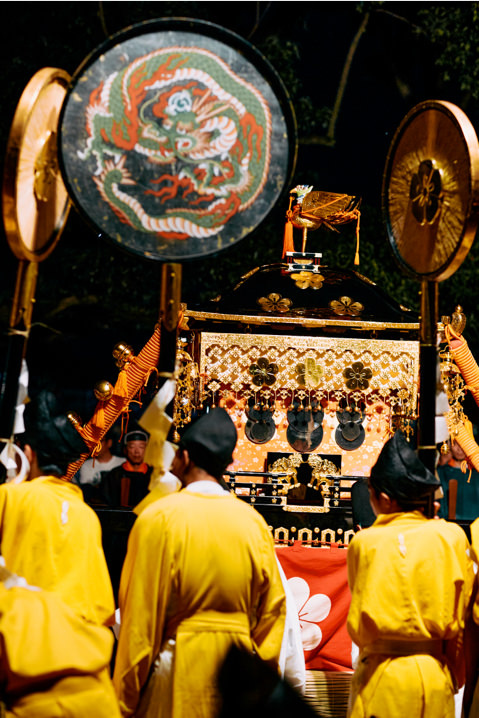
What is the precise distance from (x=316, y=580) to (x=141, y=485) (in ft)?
10.9

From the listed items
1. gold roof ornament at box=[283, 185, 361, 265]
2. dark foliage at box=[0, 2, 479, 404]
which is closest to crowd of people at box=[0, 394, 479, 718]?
gold roof ornament at box=[283, 185, 361, 265]

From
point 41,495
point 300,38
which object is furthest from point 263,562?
point 300,38

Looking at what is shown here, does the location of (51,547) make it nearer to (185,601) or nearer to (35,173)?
(185,601)

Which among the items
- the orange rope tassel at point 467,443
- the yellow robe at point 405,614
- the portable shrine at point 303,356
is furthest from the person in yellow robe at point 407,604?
the orange rope tassel at point 467,443

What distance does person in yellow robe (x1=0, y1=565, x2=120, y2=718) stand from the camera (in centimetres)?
302

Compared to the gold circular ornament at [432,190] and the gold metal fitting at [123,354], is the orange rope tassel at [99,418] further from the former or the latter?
the gold circular ornament at [432,190]

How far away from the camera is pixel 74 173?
11.9 feet

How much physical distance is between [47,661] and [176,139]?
2.12 metres

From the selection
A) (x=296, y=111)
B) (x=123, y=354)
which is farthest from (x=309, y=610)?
(x=296, y=111)

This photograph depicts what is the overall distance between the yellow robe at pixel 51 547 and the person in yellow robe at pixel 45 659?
7 cm

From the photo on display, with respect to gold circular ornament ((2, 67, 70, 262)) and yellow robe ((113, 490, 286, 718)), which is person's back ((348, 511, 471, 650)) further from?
gold circular ornament ((2, 67, 70, 262))

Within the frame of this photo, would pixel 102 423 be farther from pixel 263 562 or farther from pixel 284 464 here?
pixel 263 562

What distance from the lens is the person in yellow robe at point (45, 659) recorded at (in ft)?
9.92

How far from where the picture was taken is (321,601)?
5.85m
